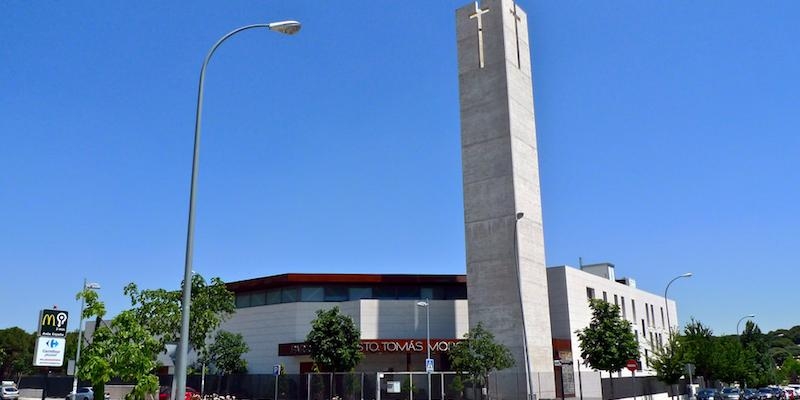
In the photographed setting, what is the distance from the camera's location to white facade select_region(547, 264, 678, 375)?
6038cm

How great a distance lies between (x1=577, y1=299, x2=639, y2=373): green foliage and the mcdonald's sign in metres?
40.3

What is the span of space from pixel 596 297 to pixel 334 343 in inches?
1226

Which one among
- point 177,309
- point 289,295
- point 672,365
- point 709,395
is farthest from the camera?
point 289,295

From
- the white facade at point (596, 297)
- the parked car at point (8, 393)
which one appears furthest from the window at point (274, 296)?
the white facade at point (596, 297)

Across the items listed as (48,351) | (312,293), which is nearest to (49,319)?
(48,351)

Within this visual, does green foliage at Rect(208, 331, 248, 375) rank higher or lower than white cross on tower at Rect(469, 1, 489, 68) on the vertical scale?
lower

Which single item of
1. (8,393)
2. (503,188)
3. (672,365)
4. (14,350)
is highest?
(503,188)

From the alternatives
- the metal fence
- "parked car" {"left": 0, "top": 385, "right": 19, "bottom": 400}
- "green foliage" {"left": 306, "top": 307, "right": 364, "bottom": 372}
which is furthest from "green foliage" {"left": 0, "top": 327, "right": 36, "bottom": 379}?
"green foliage" {"left": 306, "top": 307, "right": 364, "bottom": 372}

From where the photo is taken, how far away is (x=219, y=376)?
54938 millimetres

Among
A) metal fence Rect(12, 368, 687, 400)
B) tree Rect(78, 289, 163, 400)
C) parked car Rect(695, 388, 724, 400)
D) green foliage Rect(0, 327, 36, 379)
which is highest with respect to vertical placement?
green foliage Rect(0, 327, 36, 379)

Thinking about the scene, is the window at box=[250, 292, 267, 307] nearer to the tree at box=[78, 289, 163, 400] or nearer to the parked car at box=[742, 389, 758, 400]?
the tree at box=[78, 289, 163, 400]

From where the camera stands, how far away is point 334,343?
4897 centimetres

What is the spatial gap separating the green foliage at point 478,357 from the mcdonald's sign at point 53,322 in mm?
24504

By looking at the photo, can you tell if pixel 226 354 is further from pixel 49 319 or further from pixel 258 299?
pixel 49 319
